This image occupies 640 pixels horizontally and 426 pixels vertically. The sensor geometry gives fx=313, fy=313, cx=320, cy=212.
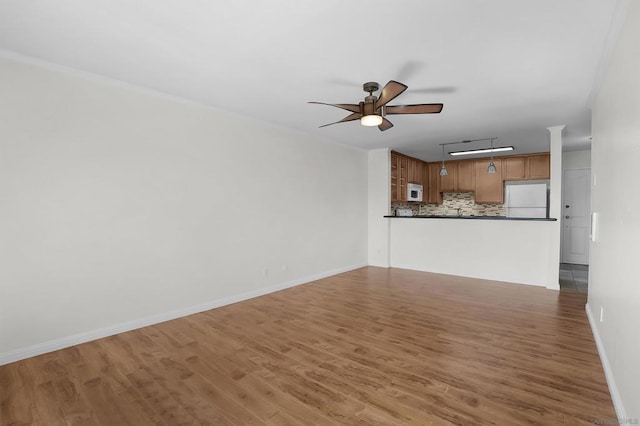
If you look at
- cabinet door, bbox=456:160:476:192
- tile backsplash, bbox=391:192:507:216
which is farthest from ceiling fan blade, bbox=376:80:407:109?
cabinet door, bbox=456:160:476:192

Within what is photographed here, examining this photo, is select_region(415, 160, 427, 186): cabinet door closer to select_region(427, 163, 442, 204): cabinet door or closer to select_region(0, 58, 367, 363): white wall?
select_region(427, 163, 442, 204): cabinet door

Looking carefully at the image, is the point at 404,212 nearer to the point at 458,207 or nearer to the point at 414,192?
the point at 414,192

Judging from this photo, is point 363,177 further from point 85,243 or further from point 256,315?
point 85,243

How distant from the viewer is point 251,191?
4.28 m

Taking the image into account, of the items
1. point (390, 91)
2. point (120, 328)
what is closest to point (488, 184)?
point (390, 91)

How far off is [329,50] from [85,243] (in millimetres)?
2736

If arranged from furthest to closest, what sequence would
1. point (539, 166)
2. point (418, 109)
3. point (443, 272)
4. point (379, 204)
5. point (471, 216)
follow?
point (539, 166)
point (379, 204)
point (471, 216)
point (443, 272)
point (418, 109)

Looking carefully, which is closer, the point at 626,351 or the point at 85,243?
the point at 626,351

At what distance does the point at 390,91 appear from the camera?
2615 mm

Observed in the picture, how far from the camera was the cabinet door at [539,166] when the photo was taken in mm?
6609

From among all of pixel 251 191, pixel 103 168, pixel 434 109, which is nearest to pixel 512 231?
pixel 434 109

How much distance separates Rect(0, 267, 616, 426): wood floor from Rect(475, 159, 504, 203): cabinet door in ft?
12.8

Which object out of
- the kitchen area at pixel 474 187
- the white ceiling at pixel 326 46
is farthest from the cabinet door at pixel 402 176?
the white ceiling at pixel 326 46

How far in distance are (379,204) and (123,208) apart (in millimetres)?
4602
